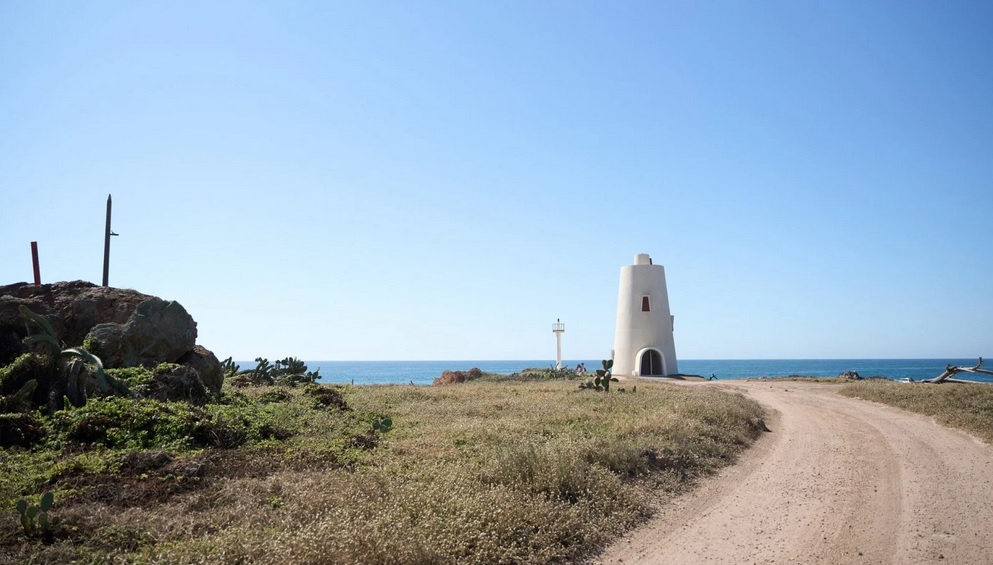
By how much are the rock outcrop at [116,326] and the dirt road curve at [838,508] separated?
11.6 metres

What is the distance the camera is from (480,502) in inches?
291

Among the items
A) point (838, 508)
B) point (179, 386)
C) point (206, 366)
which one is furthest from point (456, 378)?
point (838, 508)

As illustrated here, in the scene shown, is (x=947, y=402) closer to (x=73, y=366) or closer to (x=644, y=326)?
(x=644, y=326)

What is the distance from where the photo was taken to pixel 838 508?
871 centimetres

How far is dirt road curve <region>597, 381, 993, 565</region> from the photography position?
7.10 meters

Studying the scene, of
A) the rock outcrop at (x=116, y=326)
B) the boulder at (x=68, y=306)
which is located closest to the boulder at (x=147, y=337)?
the rock outcrop at (x=116, y=326)

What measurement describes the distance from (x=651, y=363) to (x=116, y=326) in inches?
1159

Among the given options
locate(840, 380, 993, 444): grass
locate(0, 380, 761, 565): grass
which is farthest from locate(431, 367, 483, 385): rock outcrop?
locate(0, 380, 761, 565): grass

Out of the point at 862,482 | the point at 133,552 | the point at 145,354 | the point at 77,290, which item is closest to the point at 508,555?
the point at 133,552

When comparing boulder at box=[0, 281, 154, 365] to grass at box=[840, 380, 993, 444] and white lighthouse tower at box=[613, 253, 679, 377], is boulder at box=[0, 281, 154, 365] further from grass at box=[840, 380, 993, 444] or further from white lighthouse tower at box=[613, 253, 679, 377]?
white lighthouse tower at box=[613, 253, 679, 377]

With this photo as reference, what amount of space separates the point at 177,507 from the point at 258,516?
1081 millimetres

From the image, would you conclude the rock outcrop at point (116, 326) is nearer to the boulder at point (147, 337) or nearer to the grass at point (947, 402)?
the boulder at point (147, 337)

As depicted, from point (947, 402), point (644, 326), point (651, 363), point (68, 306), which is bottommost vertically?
point (947, 402)

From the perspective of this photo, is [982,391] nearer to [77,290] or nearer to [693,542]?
[693,542]
